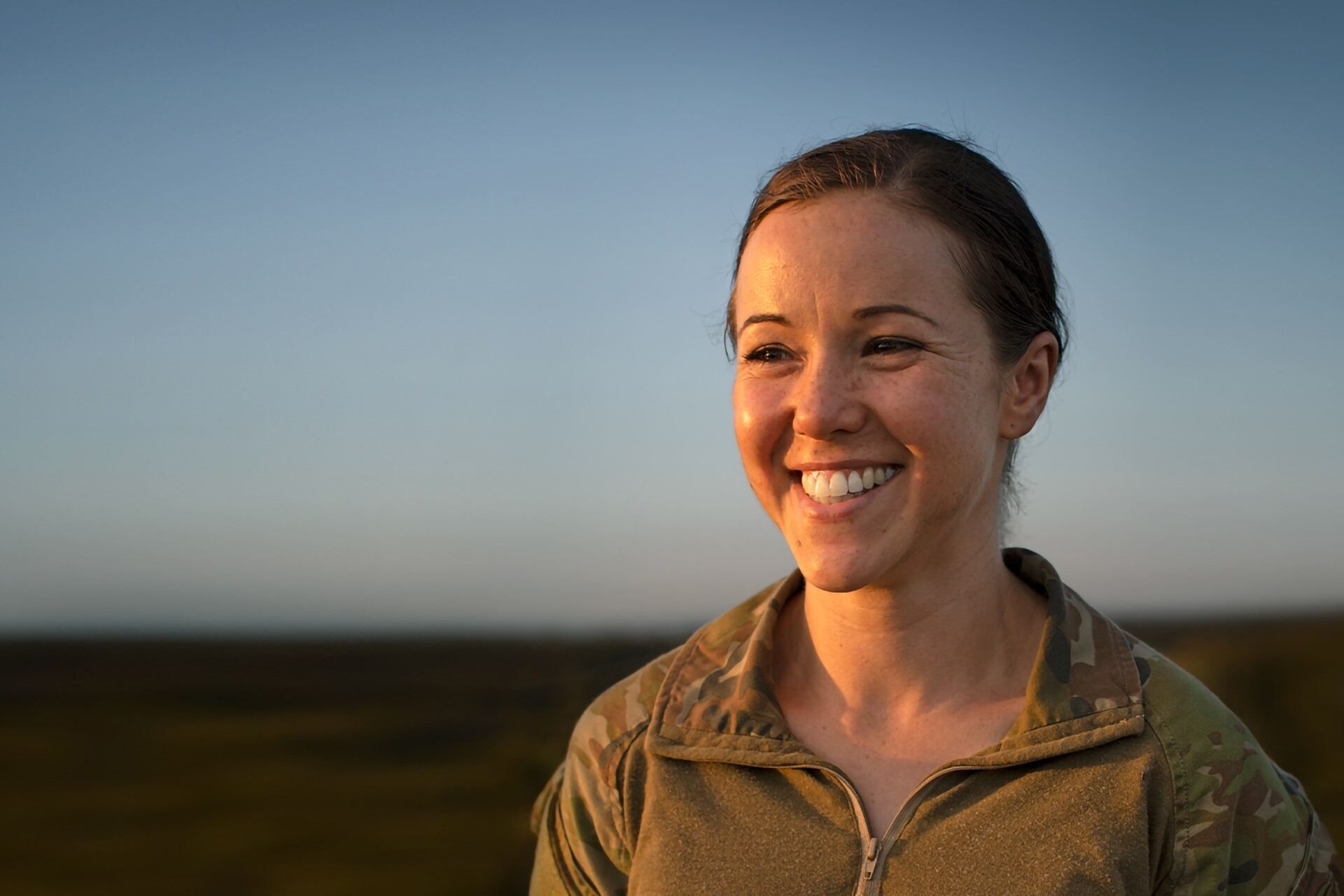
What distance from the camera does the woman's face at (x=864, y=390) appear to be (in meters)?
2.02

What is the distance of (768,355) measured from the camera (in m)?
2.15

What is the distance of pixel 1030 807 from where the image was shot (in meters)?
1.98

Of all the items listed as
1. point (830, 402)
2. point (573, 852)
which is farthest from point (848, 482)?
point (573, 852)

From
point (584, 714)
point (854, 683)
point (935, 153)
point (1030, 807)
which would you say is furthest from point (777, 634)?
point (935, 153)

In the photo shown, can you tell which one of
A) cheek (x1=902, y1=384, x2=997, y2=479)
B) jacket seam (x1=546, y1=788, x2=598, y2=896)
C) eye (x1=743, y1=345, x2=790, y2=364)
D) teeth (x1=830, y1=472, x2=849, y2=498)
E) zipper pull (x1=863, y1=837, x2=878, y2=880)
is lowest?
jacket seam (x1=546, y1=788, x2=598, y2=896)

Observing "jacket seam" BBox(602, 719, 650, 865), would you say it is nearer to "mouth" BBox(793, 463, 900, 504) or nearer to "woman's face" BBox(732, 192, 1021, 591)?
"woman's face" BBox(732, 192, 1021, 591)

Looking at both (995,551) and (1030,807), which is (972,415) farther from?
(1030,807)

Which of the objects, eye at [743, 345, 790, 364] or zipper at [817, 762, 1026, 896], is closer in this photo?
zipper at [817, 762, 1026, 896]

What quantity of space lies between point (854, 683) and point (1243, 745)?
70 cm

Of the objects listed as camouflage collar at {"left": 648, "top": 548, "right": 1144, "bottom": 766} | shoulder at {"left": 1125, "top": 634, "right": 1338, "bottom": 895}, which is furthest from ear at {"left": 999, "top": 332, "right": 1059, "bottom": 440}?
shoulder at {"left": 1125, "top": 634, "right": 1338, "bottom": 895}

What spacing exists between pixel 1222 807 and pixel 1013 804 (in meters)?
0.35

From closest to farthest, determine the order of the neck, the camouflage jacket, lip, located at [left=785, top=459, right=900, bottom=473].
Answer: the camouflage jacket
lip, located at [left=785, top=459, right=900, bottom=473]
the neck

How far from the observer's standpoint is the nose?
2012mm

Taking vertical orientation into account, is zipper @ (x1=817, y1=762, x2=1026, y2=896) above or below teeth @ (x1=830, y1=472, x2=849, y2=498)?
below
